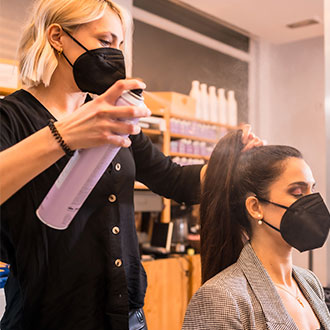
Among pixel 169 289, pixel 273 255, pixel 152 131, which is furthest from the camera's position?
pixel 152 131

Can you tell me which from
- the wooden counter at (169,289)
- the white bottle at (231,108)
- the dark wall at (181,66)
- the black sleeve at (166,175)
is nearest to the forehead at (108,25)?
the black sleeve at (166,175)

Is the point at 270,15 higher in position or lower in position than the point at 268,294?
higher

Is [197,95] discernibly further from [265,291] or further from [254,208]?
[265,291]

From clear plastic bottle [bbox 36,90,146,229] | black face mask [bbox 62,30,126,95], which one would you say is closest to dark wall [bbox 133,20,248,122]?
black face mask [bbox 62,30,126,95]

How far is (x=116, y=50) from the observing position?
88 centimetres

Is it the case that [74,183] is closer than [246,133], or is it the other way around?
[74,183]

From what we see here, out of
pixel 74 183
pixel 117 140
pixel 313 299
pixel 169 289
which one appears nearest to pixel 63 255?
pixel 74 183

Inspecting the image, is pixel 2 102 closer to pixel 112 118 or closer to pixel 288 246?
pixel 112 118

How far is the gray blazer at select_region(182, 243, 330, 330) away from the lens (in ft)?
3.50

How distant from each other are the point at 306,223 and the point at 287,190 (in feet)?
0.33

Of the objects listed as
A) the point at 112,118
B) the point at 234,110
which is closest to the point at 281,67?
the point at 234,110

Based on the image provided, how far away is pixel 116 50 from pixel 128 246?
457 mm

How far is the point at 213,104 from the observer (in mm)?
3812

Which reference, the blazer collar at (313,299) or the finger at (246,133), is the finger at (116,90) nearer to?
the finger at (246,133)
